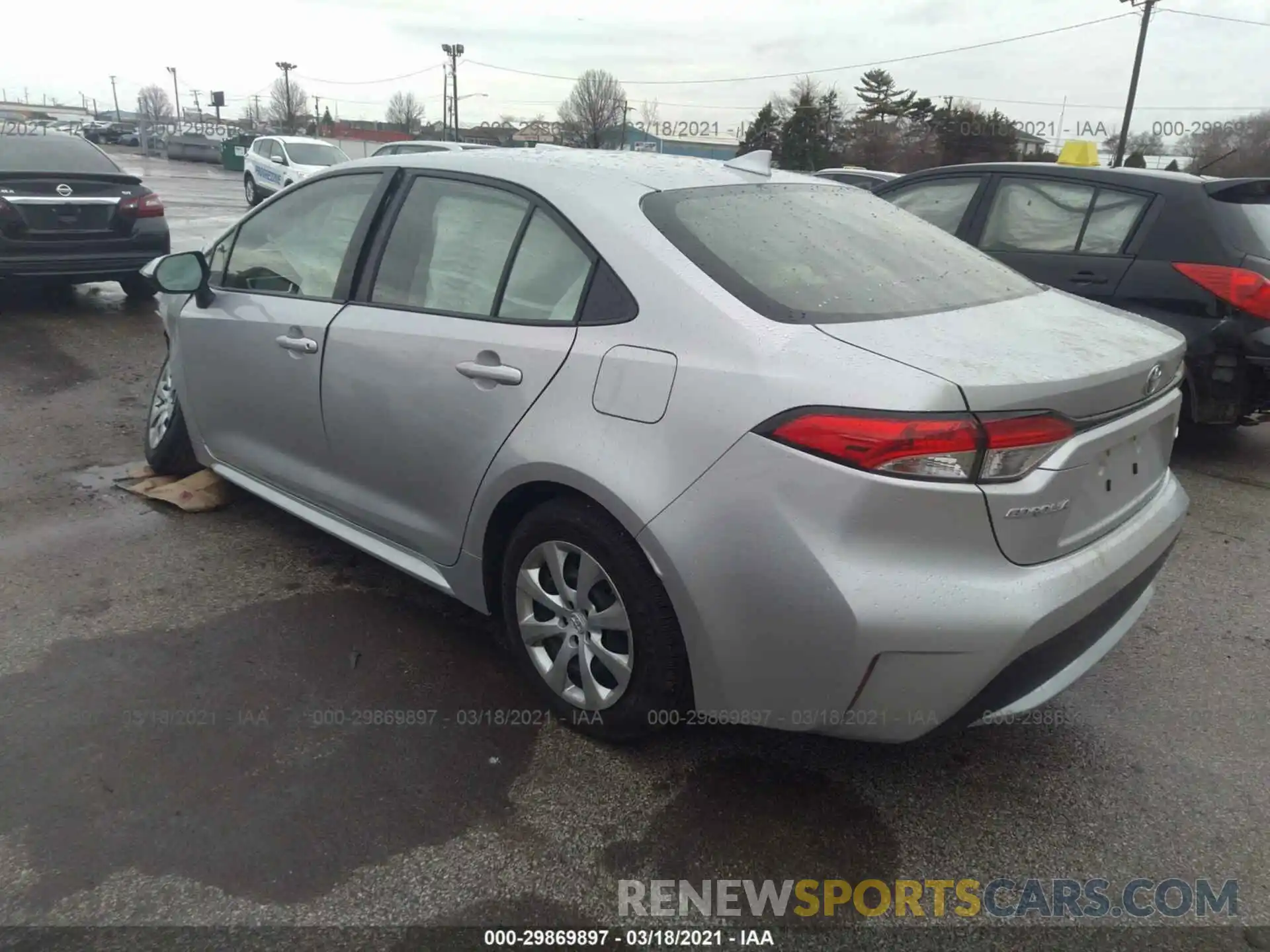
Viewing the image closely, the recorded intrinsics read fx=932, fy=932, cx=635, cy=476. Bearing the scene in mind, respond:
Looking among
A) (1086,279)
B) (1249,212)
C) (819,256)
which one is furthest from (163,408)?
(1249,212)

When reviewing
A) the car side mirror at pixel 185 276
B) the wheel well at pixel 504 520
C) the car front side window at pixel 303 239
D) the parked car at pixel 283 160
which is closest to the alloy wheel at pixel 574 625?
the wheel well at pixel 504 520

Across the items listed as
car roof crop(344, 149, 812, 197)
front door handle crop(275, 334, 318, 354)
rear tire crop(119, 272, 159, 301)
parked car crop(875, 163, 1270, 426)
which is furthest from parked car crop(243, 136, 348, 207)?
car roof crop(344, 149, 812, 197)

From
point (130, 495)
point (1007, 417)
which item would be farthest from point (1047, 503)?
point (130, 495)

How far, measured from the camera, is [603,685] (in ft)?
8.56

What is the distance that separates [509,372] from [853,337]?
37.9 inches

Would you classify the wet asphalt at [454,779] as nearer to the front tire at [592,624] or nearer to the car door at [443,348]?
the front tire at [592,624]

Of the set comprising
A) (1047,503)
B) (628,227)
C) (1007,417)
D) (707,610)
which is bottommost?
(707,610)

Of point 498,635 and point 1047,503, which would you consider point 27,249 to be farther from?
point 1047,503

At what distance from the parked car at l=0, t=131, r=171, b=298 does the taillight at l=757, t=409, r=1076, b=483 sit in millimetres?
7816

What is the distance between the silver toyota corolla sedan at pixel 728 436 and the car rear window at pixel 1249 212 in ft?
8.69

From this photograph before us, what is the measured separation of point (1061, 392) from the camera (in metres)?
2.10

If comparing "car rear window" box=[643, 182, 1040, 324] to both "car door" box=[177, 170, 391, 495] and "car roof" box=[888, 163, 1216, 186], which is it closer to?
"car door" box=[177, 170, 391, 495]

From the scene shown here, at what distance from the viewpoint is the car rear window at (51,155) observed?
25.8 ft
